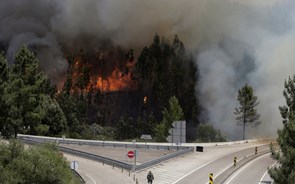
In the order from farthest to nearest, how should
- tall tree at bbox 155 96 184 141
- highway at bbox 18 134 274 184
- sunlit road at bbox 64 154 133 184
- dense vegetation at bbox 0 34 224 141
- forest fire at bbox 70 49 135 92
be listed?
1. forest fire at bbox 70 49 135 92
2. dense vegetation at bbox 0 34 224 141
3. tall tree at bbox 155 96 184 141
4. highway at bbox 18 134 274 184
5. sunlit road at bbox 64 154 133 184

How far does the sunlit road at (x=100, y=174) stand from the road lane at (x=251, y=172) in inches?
428

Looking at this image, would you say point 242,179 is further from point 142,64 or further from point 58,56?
point 58,56

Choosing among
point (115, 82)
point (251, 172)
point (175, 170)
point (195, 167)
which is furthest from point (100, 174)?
point (115, 82)

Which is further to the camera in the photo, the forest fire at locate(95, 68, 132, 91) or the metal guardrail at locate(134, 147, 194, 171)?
the forest fire at locate(95, 68, 132, 91)

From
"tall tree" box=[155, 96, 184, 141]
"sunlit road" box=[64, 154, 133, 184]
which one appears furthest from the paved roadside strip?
"tall tree" box=[155, 96, 184, 141]

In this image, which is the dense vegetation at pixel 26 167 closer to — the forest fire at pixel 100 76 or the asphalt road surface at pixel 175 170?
the asphalt road surface at pixel 175 170

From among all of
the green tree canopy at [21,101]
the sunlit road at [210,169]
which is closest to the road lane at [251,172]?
the sunlit road at [210,169]

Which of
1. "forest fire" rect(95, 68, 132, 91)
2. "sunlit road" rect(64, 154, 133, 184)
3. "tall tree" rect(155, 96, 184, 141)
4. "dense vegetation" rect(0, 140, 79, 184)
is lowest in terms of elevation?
"sunlit road" rect(64, 154, 133, 184)

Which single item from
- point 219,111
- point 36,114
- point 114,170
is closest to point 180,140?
point 114,170

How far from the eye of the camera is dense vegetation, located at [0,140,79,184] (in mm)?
18922

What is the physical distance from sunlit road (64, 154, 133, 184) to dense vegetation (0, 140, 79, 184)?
21.6 metres

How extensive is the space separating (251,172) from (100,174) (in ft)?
56.2

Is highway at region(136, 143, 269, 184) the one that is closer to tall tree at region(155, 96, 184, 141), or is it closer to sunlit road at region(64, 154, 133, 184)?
sunlit road at region(64, 154, 133, 184)

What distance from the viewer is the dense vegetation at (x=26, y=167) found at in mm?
18922
